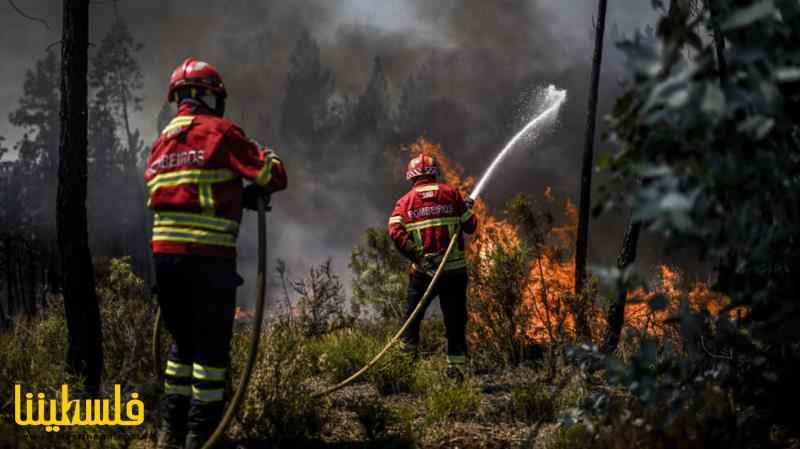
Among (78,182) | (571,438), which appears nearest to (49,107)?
(78,182)

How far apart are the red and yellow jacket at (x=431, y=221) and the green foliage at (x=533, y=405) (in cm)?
214

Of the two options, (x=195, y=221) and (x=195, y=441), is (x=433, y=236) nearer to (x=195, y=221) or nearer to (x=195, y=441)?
(x=195, y=221)

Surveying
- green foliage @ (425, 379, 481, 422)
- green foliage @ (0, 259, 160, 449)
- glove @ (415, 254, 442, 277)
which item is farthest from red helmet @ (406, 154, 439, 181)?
green foliage @ (0, 259, 160, 449)

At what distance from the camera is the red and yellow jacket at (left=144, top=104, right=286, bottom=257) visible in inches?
148

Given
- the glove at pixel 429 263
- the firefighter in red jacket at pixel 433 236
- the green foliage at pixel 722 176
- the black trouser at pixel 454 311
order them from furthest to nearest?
the glove at pixel 429 263 < the firefighter in red jacket at pixel 433 236 < the black trouser at pixel 454 311 < the green foliage at pixel 722 176

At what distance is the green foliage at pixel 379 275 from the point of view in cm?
1082

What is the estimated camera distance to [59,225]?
17.1 ft

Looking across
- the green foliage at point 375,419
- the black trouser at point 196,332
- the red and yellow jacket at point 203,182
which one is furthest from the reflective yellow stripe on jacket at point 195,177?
the green foliage at point 375,419

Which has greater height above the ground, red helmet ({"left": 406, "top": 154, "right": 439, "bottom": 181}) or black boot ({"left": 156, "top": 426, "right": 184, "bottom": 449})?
red helmet ({"left": 406, "top": 154, "right": 439, "bottom": 181})

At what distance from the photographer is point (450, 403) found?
457 cm

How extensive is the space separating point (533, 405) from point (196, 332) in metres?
2.40

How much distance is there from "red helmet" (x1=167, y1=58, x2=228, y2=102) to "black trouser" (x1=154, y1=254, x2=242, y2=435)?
106cm

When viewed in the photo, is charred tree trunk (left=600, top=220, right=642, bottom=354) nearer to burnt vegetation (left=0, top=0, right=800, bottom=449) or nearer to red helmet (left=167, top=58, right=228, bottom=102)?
burnt vegetation (left=0, top=0, right=800, bottom=449)

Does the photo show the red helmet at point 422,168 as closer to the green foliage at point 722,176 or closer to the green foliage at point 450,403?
the green foliage at point 450,403
